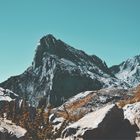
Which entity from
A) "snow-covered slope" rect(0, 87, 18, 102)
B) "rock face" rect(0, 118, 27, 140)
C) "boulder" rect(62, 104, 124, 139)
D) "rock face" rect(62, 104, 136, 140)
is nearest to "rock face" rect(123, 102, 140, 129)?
"rock face" rect(62, 104, 136, 140)

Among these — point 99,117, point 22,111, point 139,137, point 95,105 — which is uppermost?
point 95,105

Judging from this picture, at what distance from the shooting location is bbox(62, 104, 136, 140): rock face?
33625 mm

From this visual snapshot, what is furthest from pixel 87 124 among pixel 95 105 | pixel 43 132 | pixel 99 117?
pixel 95 105

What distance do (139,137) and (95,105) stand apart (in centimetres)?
12368

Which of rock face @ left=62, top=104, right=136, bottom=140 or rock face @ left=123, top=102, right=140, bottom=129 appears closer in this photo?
rock face @ left=62, top=104, right=136, bottom=140

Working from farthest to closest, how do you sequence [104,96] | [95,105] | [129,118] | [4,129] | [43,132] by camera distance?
[104,96], [95,105], [129,118], [43,132], [4,129]

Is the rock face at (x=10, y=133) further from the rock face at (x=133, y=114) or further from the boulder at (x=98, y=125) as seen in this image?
the rock face at (x=133, y=114)

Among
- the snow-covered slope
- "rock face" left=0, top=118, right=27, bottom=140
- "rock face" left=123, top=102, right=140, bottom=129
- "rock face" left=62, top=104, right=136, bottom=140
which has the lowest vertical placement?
"rock face" left=0, top=118, right=27, bottom=140

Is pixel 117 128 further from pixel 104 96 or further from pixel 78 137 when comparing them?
pixel 104 96

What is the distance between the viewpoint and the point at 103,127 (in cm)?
3394

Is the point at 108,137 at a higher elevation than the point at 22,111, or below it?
below

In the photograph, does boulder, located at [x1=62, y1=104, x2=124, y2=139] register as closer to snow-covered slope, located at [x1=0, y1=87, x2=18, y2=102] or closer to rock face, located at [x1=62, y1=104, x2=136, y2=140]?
rock face, located at [x1=62, y1=104, x2=136, y2=140]

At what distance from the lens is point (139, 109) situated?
1532 inches

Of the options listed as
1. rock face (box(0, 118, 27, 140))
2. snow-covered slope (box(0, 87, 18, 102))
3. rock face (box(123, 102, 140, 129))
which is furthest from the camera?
snow-covered slope (box(0, 87, 18, 102))
